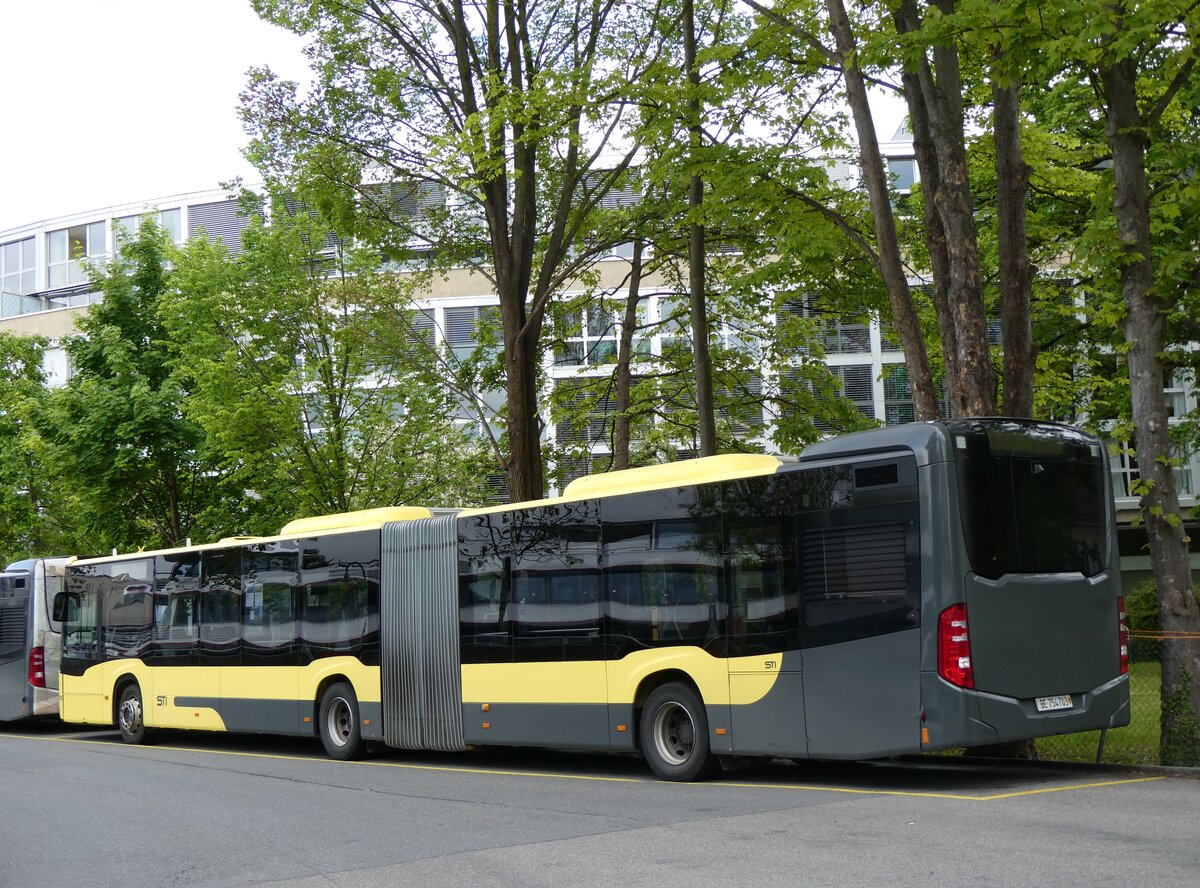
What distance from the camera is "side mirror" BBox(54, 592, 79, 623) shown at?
81.2ft

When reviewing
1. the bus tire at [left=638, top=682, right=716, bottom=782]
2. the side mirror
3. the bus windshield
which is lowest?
the bus tire at [left=638, top=682, right=716, bottom=782]

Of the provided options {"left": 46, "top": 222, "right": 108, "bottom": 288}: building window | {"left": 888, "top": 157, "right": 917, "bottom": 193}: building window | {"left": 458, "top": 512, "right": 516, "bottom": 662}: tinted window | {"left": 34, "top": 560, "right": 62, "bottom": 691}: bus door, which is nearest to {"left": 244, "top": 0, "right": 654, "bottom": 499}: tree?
{"left": 458, "top": 512, "right": 516, "bottom": 662}: tinted window

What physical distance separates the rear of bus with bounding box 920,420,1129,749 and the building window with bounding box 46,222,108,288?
171ft

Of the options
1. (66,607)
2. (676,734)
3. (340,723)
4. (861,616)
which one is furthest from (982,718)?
(66,607)

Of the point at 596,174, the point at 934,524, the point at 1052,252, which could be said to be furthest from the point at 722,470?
the point at 1052,252

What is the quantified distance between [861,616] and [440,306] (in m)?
37.2

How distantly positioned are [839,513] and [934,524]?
998 millimetres

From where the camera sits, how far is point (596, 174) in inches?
945

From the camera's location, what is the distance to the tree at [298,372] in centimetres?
2920

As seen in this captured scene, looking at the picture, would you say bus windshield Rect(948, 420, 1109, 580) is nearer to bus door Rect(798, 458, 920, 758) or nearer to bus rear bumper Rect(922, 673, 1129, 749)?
bus door Rect(798, 458, 920, 758)

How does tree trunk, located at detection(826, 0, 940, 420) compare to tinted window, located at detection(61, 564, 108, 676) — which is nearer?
tree trunk, located at detection(826, 0, 940, 420)

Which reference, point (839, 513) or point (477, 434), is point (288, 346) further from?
point (839, 513)

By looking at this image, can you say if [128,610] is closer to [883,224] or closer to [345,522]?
[345,522]

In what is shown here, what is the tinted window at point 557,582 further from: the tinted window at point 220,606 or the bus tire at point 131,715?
the bus tire at point 131,715
